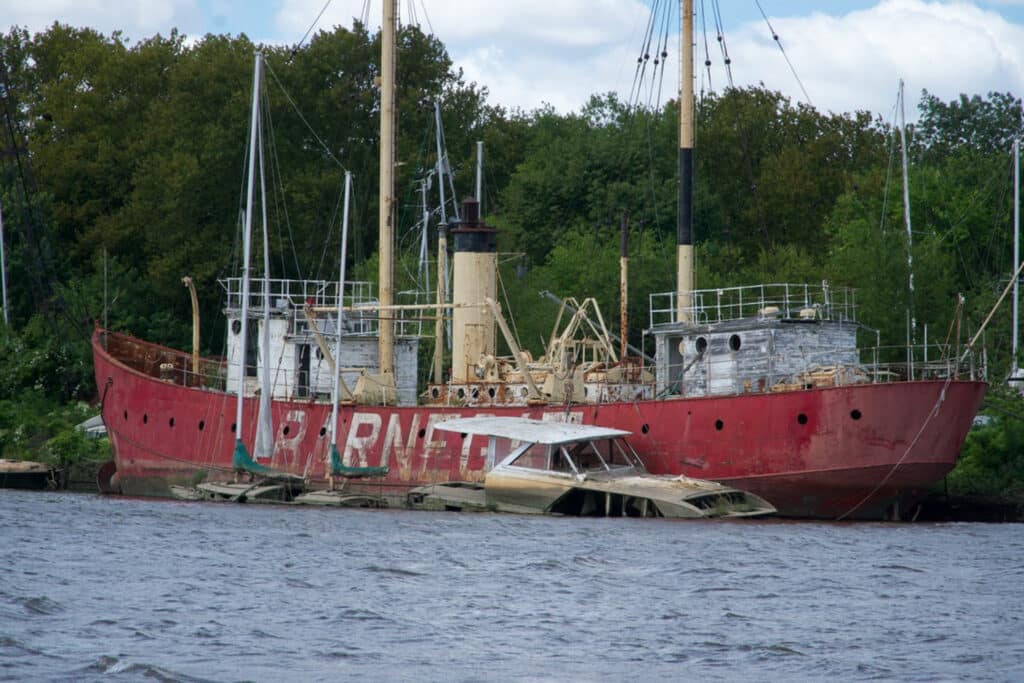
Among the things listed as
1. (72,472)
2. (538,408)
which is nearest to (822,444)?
(538,408)

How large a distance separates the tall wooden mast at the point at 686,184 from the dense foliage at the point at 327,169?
1912cm

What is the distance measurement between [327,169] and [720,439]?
120ft

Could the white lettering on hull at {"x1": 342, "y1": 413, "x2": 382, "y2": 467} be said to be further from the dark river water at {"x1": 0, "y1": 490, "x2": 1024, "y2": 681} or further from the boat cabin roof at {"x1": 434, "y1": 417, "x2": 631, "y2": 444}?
the dark river water at {"x1": 0, "y1": 490, "x2": 1024, "y2": 681}

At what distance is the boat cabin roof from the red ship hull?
1497mm

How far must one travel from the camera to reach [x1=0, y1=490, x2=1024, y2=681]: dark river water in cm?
1989

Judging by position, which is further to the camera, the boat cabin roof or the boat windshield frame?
the boat windshield frame

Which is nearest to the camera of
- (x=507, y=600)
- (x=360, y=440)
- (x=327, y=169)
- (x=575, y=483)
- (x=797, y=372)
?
(x=507, y=600)

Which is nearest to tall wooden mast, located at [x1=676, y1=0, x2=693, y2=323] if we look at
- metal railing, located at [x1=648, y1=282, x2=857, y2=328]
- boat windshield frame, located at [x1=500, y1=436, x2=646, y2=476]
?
metal railing, located at [x1=648, y1=282, x2=857, y2=328]

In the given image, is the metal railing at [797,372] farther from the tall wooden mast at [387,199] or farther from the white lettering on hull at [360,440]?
the tall wooden mast at [387,199]

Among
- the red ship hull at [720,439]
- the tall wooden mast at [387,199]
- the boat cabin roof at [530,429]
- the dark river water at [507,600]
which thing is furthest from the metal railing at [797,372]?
the tall wooden mast at [387,199]

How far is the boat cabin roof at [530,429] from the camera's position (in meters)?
36.6

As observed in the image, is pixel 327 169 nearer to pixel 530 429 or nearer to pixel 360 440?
pixel 360 440

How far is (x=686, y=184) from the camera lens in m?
41.6

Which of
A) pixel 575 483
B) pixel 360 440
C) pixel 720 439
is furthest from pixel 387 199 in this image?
pixel 720 439
